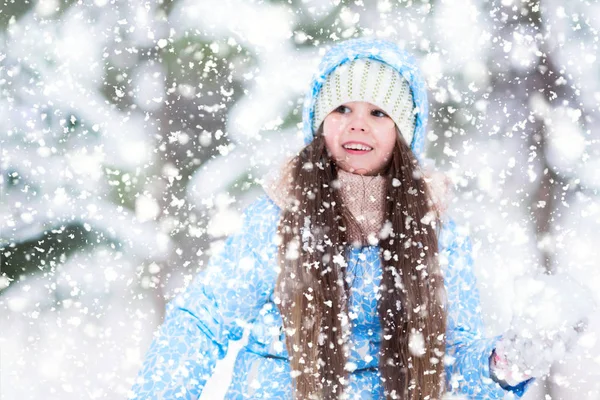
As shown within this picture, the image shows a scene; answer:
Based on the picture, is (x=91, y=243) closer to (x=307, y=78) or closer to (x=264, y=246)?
(x=307, y=78)

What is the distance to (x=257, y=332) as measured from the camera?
2.07 m

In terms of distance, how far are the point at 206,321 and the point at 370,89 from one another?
0.89 metres

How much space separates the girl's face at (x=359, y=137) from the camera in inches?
87.3

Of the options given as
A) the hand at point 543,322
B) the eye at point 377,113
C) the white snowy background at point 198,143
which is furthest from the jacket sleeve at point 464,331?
the white snowy background at point 198,143

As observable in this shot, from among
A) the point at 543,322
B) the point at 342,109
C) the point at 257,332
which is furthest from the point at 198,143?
the point at 543,322

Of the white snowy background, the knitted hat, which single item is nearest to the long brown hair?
the knitted hat

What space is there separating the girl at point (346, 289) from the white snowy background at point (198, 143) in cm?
278

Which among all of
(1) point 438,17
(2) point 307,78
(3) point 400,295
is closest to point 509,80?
(1) point 438,17

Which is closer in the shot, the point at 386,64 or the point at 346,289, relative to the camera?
the point at 346,289

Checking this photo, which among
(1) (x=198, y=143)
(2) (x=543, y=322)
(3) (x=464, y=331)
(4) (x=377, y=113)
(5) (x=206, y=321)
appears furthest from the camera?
(1) (x=198, y=143)

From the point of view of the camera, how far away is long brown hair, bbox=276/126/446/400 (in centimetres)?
199

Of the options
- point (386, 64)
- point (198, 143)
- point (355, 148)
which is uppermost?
point (198, 143)

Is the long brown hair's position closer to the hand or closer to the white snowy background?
the hand

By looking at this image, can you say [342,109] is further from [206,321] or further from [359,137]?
[206,321]
